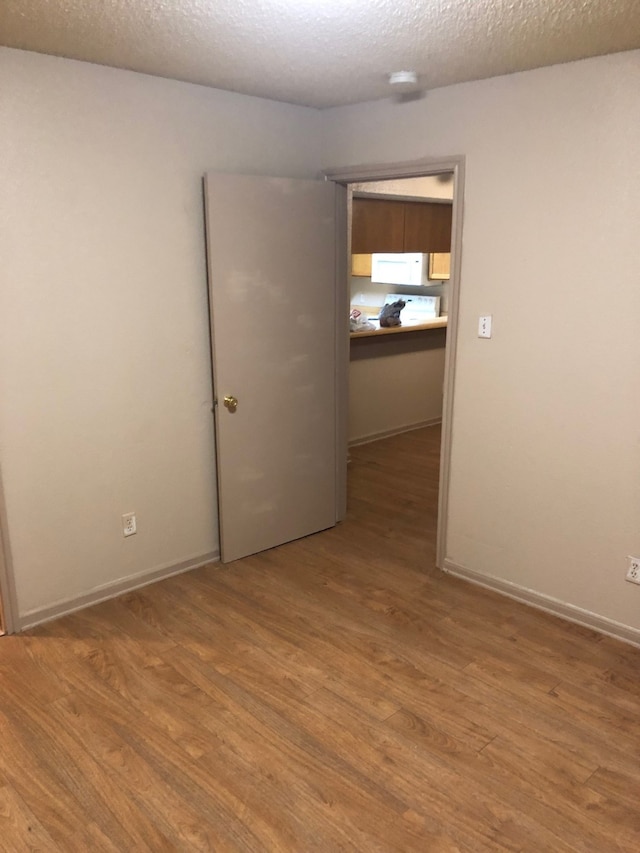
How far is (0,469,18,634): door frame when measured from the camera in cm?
283

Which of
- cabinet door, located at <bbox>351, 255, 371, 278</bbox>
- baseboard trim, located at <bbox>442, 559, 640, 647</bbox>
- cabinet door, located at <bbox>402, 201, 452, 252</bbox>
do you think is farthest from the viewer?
cabinet door, located at <bbox>351, 255, 371, 278</bbox>

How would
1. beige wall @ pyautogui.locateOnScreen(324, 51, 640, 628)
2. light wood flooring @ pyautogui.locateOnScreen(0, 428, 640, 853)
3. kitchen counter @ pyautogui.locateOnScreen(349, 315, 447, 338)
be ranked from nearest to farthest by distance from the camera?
light wood flooring @ pyautogui.locateOnScreen(0, 428, 640, 853) < beige wall @ pyautogui.locateOnScreen(324, 51, 640, 628) < kitchen counter @ pyautogui.locateOnScreen(349, 315, 447, 338)

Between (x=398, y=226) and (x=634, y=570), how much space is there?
3.61m

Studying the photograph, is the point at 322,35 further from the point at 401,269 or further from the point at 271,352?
the point at 401,269

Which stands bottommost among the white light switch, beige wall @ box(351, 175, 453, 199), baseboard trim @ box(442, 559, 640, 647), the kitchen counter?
baseboard trim @ box(442, 559, 640, 647)

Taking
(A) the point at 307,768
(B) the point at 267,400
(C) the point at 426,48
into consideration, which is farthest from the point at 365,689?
(C) the point at 426,48

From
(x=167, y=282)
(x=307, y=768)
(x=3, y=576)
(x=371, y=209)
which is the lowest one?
(x=307, y=768)

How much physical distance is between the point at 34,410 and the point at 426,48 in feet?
6.84

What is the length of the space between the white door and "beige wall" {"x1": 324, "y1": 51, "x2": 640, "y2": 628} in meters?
0.60

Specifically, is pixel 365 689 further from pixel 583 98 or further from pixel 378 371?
pixel 378 371

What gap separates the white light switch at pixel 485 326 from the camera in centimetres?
312

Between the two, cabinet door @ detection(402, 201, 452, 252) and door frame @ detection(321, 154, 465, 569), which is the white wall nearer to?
door frame @ detection(321, 154, 465, 569)

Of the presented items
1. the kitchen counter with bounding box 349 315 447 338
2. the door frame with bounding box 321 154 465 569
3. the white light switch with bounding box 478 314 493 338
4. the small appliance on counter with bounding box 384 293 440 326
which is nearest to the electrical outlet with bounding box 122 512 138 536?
the door frame with bounding box 321 154 465 569

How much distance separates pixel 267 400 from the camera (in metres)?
3.54
